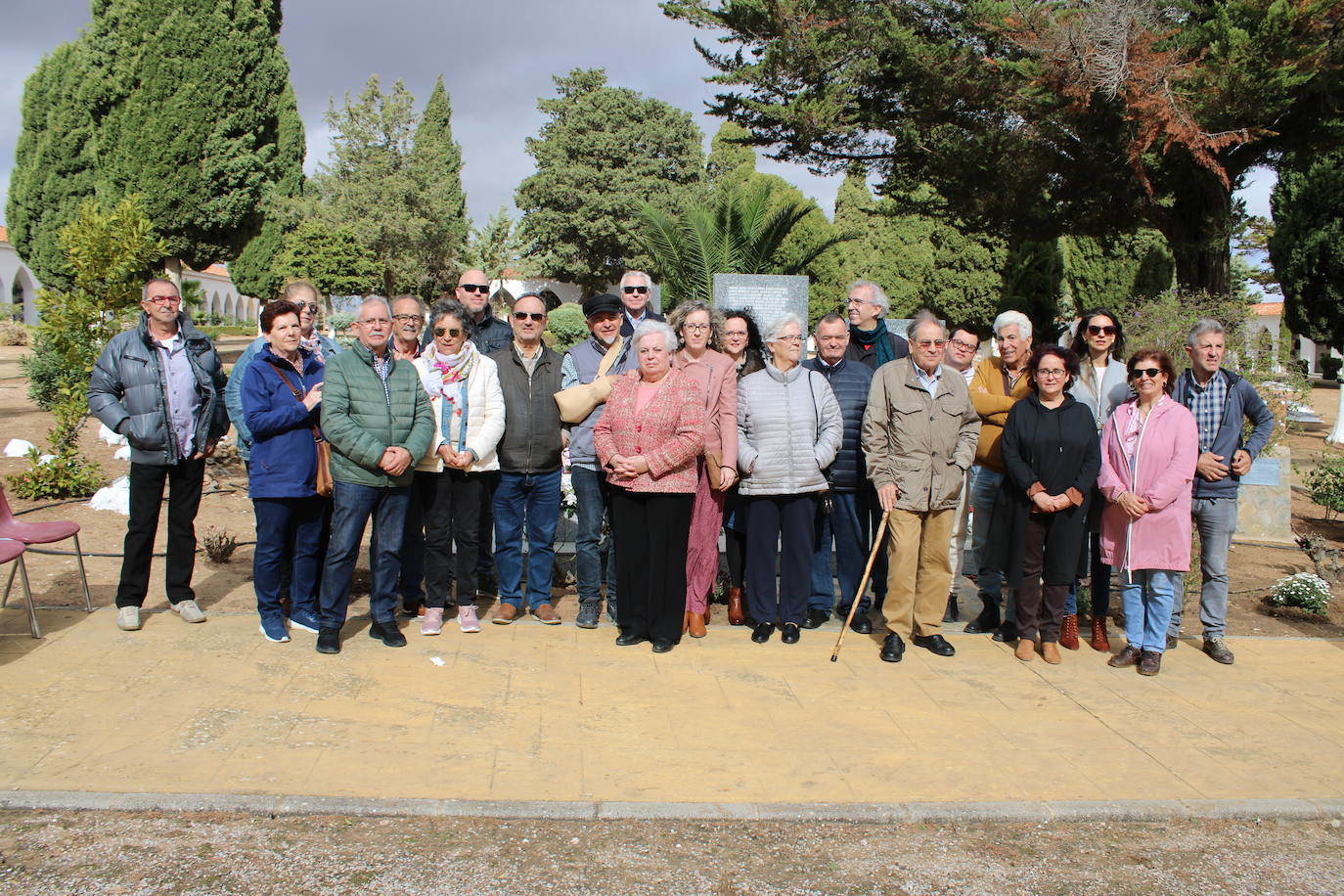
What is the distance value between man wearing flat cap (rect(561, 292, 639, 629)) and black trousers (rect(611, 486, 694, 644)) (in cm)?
33

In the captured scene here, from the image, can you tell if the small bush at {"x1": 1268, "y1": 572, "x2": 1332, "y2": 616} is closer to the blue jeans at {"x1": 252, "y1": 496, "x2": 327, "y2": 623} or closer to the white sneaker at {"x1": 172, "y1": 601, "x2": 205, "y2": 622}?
the blue jeans at {"x1": 252, "y1": 496, "x2": 327, "y2": 623}

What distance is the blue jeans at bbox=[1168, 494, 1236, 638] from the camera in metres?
5.65

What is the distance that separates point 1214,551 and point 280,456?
5.14 m

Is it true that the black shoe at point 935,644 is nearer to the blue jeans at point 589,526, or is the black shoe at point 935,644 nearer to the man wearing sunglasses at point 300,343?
the blue jeans at point 589,526

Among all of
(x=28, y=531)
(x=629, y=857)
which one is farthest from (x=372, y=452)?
(x=629, y=857)

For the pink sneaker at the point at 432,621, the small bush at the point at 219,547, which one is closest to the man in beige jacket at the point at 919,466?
the pink sneaker at the point at 432,621

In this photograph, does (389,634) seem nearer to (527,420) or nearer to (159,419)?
(527,420)

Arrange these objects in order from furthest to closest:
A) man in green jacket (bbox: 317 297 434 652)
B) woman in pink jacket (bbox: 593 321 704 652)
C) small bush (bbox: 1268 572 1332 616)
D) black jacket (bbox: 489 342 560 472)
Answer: small bush (bbox: 1268 572 1332 616), black jacket (bbox: 489 342 560 472), woman in pink jacket (bbox: 593 321 704 652), man in green jacket (bbox: 317 297 434 652)

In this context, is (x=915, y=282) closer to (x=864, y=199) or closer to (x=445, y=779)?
(x=864, y=199)

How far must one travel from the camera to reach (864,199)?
36906 mm

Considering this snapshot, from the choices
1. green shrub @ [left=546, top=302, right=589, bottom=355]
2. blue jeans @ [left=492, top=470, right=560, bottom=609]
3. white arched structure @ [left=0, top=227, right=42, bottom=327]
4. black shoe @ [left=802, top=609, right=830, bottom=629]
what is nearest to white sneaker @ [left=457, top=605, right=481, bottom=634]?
blue jeans @ [left=492, top=470, right=560, bottom=609]

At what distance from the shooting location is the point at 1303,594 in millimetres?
6785

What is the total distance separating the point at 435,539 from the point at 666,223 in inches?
496

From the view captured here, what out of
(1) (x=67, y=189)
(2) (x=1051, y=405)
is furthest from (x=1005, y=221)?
(1) (x=67, y=189)
